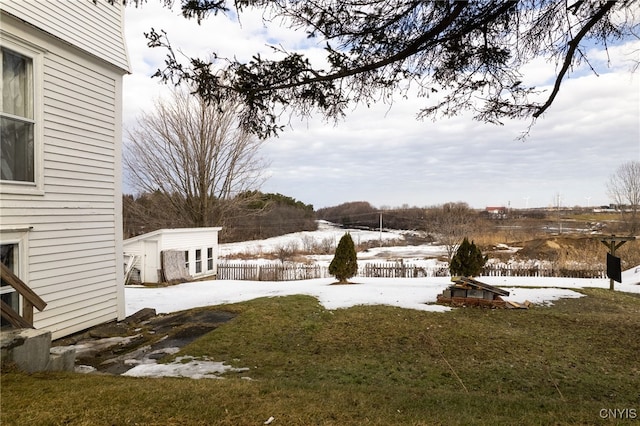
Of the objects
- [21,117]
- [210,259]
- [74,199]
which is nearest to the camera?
[21,117]

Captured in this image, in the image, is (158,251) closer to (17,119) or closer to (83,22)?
(83,22)

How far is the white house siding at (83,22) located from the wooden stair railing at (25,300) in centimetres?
373

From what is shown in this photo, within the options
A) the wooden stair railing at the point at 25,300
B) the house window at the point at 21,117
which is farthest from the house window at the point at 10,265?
the wooden stair railing at the point at 25,300

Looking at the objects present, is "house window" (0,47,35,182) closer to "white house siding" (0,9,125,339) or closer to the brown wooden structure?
"white house siding" (0,9,125,339)

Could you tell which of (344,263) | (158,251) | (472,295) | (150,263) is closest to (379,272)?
(344,263)

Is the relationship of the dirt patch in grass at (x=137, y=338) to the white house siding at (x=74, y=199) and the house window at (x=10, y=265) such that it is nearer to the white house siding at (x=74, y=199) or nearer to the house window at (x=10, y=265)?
the white house siding at (x=74, y=199)

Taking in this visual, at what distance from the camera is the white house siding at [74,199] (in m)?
5.55

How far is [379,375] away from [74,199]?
5711 millimetres

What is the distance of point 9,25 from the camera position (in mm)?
5090

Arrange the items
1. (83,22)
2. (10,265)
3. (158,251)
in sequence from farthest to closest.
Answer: (158,251), (83,22), (10,265)

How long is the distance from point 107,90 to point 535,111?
23.8 ft

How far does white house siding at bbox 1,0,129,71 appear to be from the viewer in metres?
5.39

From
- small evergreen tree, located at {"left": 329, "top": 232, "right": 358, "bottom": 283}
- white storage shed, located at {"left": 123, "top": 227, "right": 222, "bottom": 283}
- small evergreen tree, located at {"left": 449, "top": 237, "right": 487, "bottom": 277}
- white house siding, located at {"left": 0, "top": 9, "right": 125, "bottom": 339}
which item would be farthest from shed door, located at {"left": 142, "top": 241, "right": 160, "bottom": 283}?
small evergreen tree, located at {"left": 449, "top": 237, "right": 487, "bottom": 277}

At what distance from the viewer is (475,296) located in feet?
33.6
